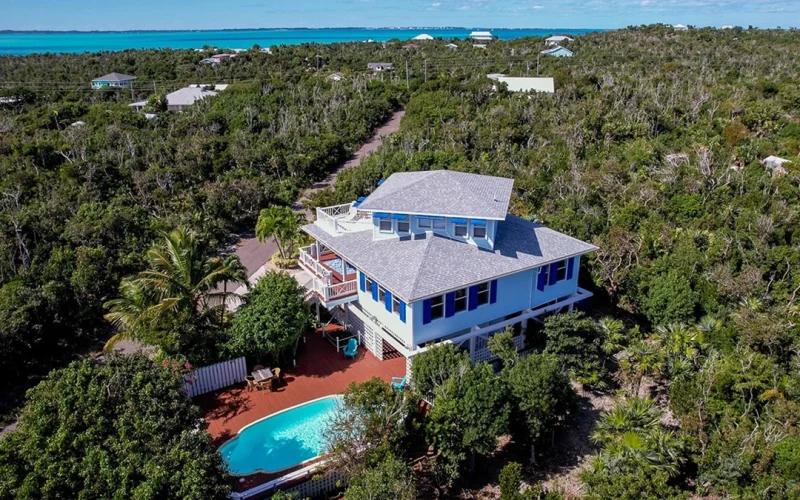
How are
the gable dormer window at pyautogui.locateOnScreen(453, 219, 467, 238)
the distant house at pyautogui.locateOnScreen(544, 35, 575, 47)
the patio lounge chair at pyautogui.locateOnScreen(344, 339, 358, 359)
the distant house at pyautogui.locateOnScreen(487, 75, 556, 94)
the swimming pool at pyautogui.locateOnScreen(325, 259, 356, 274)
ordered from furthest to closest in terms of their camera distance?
1. the distant house at pyautogui.locateOnScreen(544, 35, 575, 47)
2. the distant house at pyautogui.locateOnScreen(487, 75, 556, 94)
3. the swimming pool at pyautogui.locateOnScreen(325, 259, 356, 274)
4. the patio lounge chair at pyautogui.locateOnScreen(344, 339, 358, 359)
5. the gable dormer window at pyautogui.locateOnScreen(453, 219, 467, 238)

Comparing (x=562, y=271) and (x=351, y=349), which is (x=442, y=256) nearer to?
(x=351, y=349)

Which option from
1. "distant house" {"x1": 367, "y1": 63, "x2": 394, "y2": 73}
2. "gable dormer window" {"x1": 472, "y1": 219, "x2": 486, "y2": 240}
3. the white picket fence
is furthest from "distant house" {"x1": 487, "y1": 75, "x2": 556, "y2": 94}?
the white picket fence

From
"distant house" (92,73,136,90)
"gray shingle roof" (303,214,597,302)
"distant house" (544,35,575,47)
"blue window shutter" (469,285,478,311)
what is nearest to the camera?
"gray shingle roof" (303,214,597,302)

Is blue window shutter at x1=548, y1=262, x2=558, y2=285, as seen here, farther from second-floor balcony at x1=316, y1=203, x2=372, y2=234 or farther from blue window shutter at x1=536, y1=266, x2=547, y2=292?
second-floor balcony at x1=316, y1=203, x2=372, y2=234

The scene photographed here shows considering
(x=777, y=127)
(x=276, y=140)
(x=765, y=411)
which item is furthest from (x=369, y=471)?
(x=777, y=127)

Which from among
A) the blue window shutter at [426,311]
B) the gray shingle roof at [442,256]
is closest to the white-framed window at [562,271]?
the gray shingle roof at [442,256]

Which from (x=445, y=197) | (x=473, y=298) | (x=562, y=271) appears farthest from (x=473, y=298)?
(x=562, y=271)
